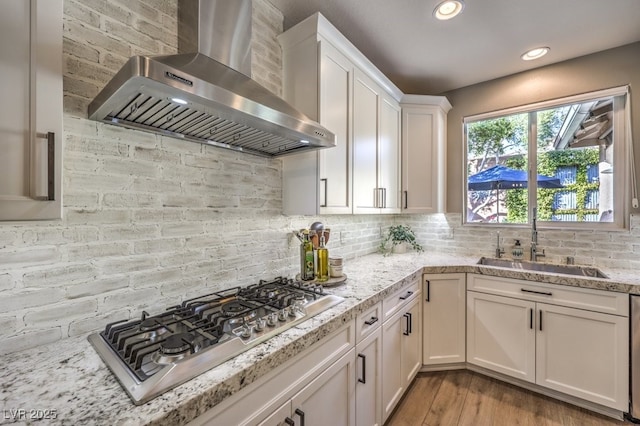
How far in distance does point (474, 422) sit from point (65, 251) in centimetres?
241

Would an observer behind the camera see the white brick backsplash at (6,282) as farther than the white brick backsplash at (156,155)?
No

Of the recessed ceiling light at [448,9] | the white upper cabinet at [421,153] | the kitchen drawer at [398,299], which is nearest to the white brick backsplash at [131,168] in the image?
the kitchen drawer at [398,299]

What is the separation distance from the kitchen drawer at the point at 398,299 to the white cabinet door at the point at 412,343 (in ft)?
0.24

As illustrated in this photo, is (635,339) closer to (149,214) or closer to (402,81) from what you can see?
(402,81)

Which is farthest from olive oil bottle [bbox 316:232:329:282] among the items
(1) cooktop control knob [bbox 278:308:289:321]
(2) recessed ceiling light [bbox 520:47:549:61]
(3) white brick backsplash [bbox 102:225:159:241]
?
(2) recessed ceiling light [bbox 520:47:549:61]

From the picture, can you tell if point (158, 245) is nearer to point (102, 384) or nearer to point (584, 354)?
point (102, 384)

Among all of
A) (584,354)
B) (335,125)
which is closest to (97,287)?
(335,125)

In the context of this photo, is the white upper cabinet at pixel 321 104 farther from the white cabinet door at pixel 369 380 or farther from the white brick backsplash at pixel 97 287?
the white brick backsplash at pixel 97 287

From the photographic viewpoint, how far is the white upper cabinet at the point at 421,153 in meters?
2.76

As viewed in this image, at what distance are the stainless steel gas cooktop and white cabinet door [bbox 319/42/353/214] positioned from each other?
60cm

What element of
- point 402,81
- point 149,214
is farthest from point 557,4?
point 149,214

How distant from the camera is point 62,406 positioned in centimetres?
67

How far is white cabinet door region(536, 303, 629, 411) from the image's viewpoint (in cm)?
178

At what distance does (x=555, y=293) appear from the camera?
1955 mm
